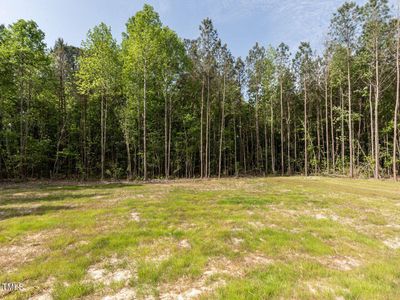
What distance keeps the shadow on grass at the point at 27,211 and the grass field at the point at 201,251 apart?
4 cm

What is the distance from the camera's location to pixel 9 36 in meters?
23.5

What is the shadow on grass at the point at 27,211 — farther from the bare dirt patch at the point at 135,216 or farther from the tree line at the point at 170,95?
the tree line at the point at 170,95

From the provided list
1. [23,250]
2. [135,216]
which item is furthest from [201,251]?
[23,250]

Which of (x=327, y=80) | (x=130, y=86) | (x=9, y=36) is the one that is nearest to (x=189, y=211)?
(x=130, y=86)

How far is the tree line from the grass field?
53.8ft

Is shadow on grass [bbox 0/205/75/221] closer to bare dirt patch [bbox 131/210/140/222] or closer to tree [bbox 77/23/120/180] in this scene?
bare dirt patch [bbox 131/210/140/222]

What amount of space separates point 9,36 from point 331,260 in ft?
99.2

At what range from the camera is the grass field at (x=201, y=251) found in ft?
15.4

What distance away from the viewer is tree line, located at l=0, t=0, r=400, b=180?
81.9 ft

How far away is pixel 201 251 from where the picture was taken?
628cm

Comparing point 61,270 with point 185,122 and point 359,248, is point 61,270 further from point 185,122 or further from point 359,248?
point 185,122

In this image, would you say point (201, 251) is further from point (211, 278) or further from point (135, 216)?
point (135, 216)

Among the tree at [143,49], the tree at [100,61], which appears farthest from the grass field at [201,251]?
the tree at [100,61]

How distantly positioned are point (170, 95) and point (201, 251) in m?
26.1
